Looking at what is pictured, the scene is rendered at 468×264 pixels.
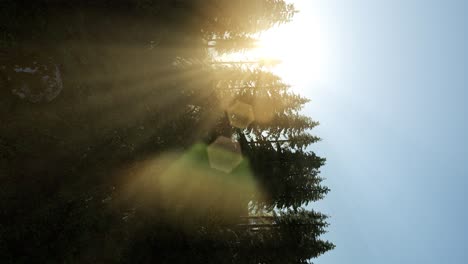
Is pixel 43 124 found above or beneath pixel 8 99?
beneath

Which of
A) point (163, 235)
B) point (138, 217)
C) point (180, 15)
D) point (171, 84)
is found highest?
point (180, 15)

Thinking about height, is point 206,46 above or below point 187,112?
above

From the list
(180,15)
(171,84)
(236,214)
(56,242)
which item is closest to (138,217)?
(56,242)

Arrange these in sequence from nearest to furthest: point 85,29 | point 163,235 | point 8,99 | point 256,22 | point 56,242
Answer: point 56,242 → point 8,99 → point 85,29 → point 163,235 → point 256,22

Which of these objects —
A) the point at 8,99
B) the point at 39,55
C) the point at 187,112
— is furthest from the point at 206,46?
the point at 8,99

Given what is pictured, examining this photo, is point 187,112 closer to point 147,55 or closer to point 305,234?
point 147,55

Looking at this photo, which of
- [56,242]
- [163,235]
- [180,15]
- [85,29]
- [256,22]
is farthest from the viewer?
[256,22]

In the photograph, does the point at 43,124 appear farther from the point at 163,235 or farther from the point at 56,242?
the point at 163,235

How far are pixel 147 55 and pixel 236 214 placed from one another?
7928mm

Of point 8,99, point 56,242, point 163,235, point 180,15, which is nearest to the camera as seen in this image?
point 56,242

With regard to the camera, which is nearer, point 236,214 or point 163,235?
point 163,235

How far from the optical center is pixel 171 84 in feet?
41.6

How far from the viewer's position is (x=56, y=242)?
8.02 meters

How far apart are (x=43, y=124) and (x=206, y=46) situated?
27.1ft
